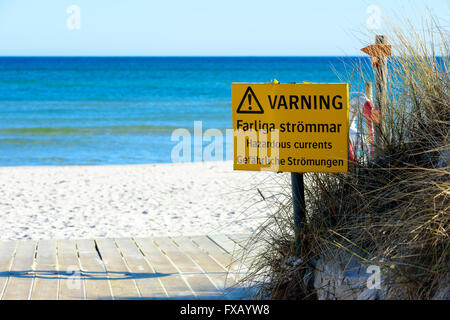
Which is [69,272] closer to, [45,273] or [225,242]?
[45,273]

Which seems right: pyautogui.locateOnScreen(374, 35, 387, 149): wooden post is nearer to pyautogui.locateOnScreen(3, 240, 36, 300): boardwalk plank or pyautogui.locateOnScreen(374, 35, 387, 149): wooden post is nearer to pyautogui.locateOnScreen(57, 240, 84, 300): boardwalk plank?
pyautogui.locateOnScreen(57, 240, 84, 300): boardwalk plank

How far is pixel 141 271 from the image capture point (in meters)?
4.75

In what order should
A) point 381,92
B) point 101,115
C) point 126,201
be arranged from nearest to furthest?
point 381,92, point 126,201, point 101,115

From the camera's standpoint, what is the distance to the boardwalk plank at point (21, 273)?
13.6ft

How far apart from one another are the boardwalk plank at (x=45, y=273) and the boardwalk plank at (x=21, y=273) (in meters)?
0.05

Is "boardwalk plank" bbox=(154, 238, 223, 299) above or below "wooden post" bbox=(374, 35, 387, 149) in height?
below

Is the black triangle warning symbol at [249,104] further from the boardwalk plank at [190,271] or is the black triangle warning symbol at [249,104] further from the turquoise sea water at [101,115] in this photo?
the boardwalk plank at [190,271]

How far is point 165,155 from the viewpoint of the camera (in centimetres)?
1648

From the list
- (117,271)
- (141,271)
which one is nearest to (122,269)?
(117,271)

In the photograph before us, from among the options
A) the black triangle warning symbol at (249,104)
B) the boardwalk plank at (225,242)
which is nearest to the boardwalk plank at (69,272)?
the boardwalk plank at (225,242)

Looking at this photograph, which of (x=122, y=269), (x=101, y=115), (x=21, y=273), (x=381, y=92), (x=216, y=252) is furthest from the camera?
(x=101, y=115)

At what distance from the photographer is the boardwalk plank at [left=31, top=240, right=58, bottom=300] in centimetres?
415

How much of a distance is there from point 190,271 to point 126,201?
3625mm

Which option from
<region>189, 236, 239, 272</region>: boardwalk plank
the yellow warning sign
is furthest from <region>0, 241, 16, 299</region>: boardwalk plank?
the yellow warning sign
